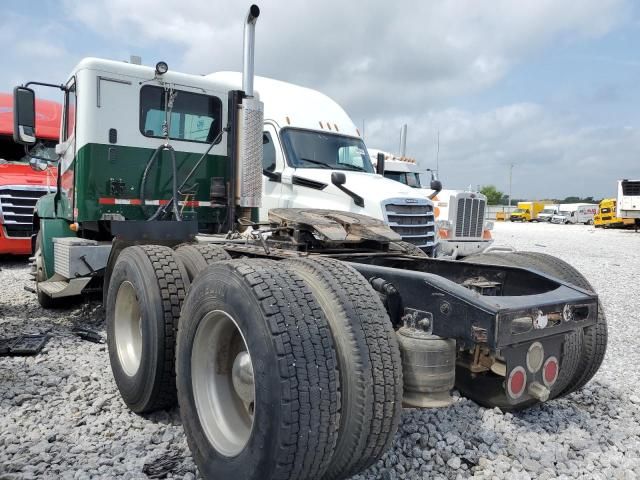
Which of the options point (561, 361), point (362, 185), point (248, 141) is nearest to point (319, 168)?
point (362, 185)

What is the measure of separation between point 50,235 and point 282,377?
206 inches

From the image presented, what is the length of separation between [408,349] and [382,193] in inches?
217

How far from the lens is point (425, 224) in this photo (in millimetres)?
8539

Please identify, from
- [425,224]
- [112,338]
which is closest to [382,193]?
[425,224]

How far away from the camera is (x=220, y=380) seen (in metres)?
2.89

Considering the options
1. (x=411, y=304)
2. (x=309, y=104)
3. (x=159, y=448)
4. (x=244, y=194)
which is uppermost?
(x=309, y=104)

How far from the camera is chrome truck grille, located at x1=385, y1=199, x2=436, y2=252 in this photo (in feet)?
25.6

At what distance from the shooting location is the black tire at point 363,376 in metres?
2.30

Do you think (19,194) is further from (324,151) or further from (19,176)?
(324,151)

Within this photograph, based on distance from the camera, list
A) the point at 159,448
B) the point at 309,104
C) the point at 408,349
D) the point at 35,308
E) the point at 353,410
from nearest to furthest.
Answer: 1. the point at 353,410
2. the point at 408,349
3. the point at 159,448
4. the point at 35,308
5. the point at 309,104

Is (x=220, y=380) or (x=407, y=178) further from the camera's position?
(x=407, y=178)

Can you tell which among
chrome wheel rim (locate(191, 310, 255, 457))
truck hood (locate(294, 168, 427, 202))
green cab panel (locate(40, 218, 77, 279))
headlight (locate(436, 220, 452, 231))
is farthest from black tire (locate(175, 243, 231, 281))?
headlight (locate(436, 220, 452, 231))

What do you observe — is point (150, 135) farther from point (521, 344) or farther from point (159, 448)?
point (521, 344)

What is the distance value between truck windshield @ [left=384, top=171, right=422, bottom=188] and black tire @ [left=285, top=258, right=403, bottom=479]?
1329 centimetres
